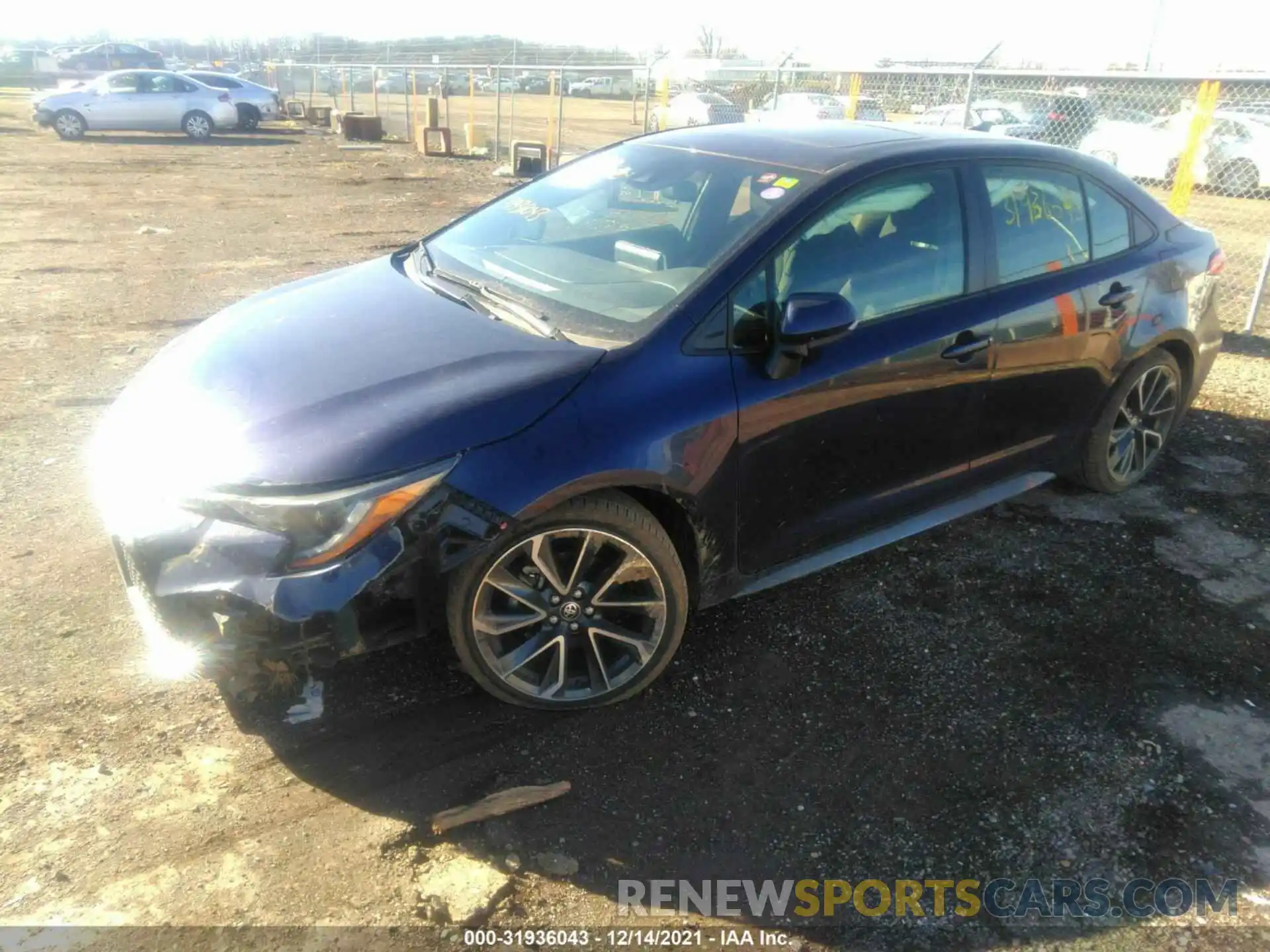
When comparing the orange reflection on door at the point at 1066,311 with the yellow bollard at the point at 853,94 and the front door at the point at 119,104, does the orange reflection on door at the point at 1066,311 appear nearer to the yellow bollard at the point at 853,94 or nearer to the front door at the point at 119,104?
the yellow bollard at the point at 853,94

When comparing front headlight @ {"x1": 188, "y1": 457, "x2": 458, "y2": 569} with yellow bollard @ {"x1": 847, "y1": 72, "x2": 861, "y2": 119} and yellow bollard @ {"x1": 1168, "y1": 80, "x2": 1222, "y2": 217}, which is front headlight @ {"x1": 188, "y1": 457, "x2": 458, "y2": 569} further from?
yellow bollard @ {"x1": 847, "y1": 72, "x2": 861, "y2": 119}

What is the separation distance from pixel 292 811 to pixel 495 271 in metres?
1.98

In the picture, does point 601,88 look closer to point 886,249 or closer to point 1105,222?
point 1105,222

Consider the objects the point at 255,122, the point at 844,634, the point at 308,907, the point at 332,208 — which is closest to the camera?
the point at 308,907

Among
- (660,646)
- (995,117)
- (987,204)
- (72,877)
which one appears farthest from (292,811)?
(995,117)

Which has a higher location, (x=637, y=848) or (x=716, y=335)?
(x=716, y=335)

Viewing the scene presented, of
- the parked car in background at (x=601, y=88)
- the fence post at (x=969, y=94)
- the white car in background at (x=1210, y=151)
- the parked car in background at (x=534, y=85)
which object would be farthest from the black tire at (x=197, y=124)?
the parked car in background at (x=601, y=88)

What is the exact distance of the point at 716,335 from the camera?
2.92 metres

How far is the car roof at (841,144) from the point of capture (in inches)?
134

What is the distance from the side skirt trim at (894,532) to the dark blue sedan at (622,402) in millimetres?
14

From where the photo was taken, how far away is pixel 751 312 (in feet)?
9.81

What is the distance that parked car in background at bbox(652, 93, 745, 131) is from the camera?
15242mm

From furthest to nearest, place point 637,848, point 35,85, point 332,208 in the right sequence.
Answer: point 35,85, point 332,208, point 637,848

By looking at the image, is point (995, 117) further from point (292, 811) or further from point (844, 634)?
point (292, 811)
